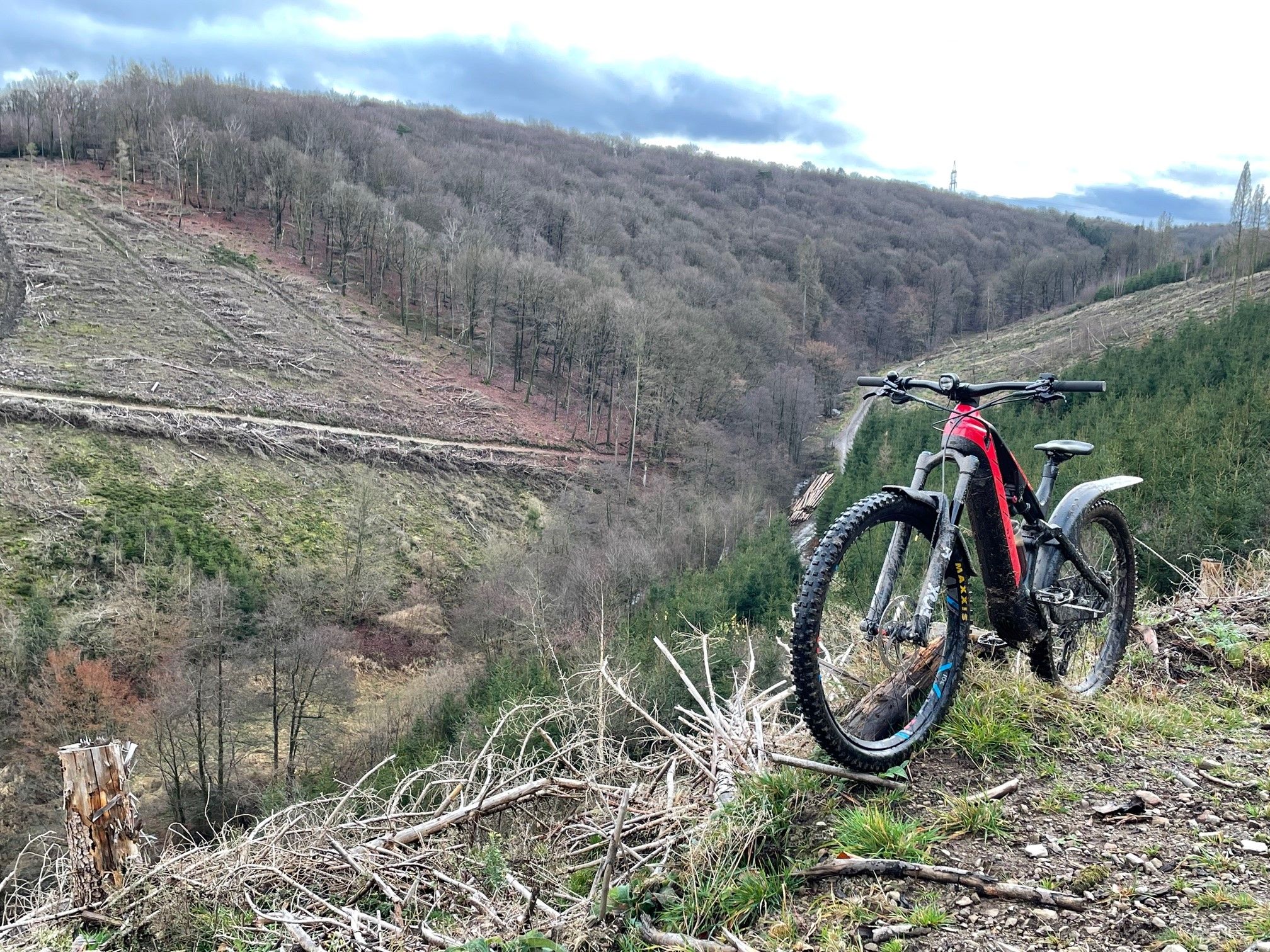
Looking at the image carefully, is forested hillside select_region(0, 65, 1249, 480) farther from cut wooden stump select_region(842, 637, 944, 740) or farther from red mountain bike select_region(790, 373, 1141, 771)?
cut wooden stump select_region(842, 637, 944, 740)

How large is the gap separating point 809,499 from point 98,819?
4634cm

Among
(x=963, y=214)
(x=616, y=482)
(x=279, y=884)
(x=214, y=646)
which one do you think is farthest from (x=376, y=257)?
(x=963, y=214)

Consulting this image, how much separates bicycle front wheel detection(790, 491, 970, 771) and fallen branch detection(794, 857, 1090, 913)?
0.44 m

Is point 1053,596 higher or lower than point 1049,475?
lower

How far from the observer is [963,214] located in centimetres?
14475

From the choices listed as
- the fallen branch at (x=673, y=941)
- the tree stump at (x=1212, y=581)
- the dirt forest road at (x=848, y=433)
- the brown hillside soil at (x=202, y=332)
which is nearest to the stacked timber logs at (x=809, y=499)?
the dirt forest road at (x=848, y=433)

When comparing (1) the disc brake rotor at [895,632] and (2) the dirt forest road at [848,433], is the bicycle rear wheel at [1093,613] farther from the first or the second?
(2) the dirt forest road at [848,433]

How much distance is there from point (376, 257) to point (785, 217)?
3096 inches

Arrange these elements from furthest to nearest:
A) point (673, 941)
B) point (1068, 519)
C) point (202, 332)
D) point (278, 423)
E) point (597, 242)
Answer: point (597, 242)
point (202, 332)
point (278, 423)
point (1068, 519)
point (673, 941)

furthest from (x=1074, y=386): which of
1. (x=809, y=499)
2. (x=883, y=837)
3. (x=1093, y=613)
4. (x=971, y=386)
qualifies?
(x=809, y=499)

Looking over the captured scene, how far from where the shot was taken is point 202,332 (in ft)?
145

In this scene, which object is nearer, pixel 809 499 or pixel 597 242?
pixel 809 499

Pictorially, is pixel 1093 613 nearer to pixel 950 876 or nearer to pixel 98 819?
pixel 950 876

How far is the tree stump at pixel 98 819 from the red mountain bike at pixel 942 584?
151 inches
